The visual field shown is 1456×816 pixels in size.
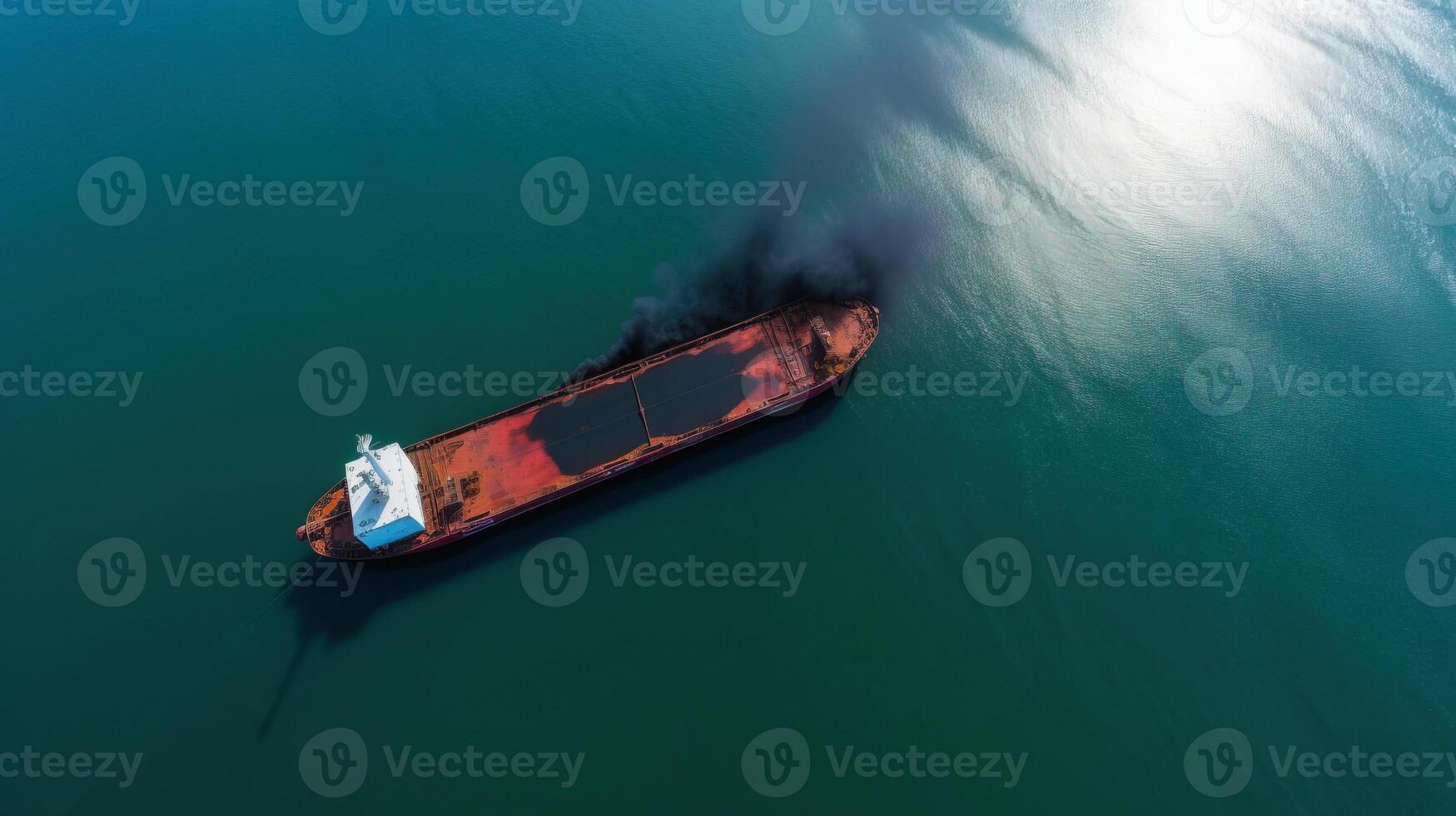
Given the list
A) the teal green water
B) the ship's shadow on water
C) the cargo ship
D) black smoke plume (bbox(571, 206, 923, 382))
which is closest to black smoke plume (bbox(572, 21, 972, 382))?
black smoke plume (bbox(571, 206, 923, 382))

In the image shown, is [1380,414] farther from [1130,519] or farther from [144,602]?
[144,602]

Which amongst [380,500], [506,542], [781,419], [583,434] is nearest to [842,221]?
[781,419]

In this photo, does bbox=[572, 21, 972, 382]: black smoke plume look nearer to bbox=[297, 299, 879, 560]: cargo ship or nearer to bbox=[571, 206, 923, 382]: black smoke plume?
bbox=[571, 206, 923, 382]: black smoke plume

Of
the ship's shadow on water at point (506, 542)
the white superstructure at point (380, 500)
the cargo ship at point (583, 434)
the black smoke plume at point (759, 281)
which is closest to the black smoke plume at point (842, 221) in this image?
the black smoke plume at point (759, 281)

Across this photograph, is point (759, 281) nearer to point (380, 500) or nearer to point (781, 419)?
point (781, 419)

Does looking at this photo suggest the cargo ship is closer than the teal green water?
No

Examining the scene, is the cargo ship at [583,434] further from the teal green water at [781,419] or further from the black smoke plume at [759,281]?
the teal green water at [781,419]
